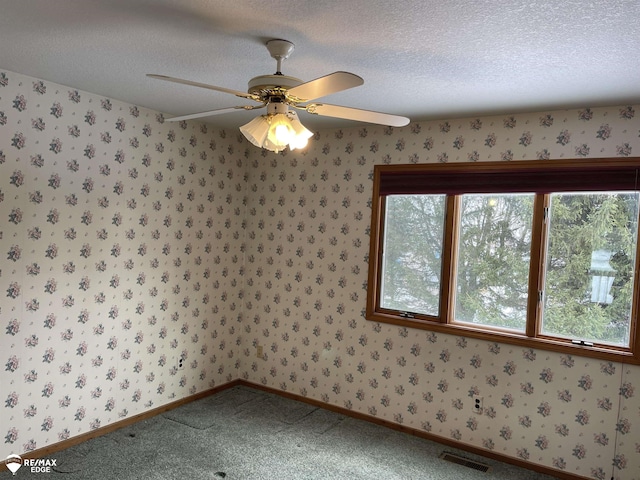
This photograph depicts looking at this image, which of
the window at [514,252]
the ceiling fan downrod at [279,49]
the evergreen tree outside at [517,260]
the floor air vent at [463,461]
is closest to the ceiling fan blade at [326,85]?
the ceiling fan downrod at [279,49]

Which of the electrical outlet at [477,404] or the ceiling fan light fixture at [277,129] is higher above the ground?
the ceiling fan light fixture at [277,129]

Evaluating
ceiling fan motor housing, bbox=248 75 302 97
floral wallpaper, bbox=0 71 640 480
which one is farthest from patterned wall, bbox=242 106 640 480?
ceiling fan motor housing, bbox=248 75 302 97

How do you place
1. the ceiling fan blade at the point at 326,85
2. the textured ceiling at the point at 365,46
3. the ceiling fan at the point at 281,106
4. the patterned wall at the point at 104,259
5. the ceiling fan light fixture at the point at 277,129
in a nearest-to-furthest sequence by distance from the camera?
the ceiling fan blade at the point at 326,85 → the textured ceiling at the point at 365,46 → the ceiling fan at the point at 281,106 → the ceiling fan light fixture at the point at 277,129 → the patterned wall at the point at 104,259

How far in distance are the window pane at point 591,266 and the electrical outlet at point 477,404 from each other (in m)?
0.68

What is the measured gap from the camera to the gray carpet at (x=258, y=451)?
3.01 meters

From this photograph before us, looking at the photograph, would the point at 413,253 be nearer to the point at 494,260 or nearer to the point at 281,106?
the point at 494,260

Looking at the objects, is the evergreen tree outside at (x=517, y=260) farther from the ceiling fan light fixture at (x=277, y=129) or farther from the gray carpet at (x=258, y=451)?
the ceiling fan light fixture at (x=277, y=129)

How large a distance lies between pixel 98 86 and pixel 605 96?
3.13 metres

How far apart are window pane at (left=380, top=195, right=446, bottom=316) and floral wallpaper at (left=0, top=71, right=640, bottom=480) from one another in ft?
0.70

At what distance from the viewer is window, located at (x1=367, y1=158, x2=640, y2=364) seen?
3.02 metres

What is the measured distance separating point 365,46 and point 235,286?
2.96m

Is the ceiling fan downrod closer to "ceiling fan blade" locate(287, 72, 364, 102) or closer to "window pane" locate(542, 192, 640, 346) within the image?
"ceiling fan blade" locate(287, 72, 364, 102)

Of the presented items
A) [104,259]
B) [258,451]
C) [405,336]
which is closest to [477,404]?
[405,336]

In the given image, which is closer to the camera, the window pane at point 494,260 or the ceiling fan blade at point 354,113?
the ceiling fan blade at point 354,113
